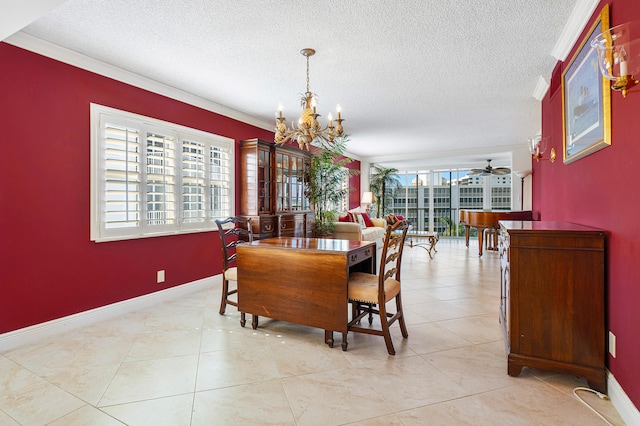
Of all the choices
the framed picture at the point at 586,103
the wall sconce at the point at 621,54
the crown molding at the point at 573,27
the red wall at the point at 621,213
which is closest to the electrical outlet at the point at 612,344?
the red wall at the point at 621,213

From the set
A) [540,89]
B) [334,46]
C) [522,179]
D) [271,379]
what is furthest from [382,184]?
[271,379]

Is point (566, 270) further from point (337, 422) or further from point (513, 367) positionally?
point (337, 422)

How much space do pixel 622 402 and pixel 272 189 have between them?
13.6 feet

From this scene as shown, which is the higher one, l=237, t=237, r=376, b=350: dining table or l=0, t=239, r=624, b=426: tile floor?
l=237, t=237, r=376, b=350: dining table

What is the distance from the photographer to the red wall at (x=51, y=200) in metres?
2.49

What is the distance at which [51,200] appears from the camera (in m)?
2.73

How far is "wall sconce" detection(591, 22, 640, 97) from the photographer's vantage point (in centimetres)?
118

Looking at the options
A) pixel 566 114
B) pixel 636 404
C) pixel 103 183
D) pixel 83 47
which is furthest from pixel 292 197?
pixel 636 404

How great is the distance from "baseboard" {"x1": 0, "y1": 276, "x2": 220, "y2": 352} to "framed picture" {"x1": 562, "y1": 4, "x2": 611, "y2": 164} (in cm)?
398

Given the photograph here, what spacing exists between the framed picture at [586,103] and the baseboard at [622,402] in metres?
1.29

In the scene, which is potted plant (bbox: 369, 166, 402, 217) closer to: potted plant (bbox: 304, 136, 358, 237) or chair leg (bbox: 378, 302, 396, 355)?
potted plant (bbox: 304, 136, 358, 237)

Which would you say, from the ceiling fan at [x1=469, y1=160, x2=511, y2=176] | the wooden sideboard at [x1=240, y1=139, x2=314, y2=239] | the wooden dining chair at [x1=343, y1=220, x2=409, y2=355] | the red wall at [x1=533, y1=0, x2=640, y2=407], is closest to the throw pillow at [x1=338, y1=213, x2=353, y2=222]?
the wooden sideboard at [x1=240, y1=139, x2=314, y2=239]

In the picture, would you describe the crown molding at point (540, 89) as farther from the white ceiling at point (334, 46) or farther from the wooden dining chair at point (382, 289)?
the wooden dining chair at point (382, 289)

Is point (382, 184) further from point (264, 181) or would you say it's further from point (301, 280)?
point (301, 280)
